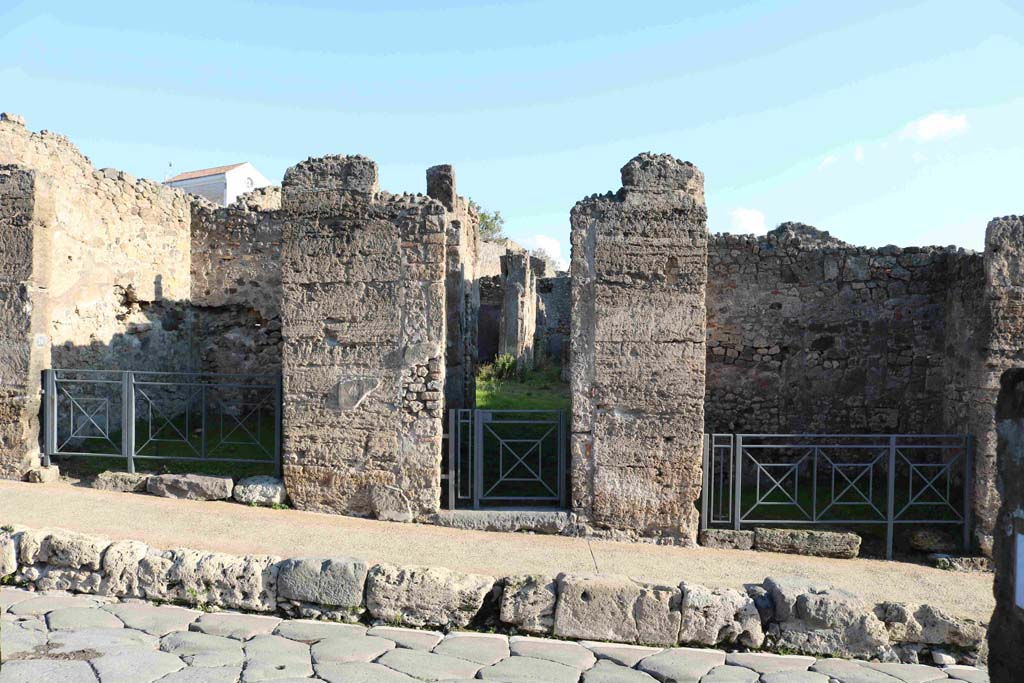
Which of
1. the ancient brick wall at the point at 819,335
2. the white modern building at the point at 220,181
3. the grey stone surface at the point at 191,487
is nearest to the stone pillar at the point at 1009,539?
the grey stone surface at the point at 191,487

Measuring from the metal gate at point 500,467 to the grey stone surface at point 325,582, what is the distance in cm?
240

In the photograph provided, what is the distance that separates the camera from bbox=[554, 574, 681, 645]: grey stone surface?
15.8 feet

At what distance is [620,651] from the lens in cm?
464

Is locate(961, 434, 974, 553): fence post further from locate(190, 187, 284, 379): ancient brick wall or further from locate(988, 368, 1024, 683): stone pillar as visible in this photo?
locate(190, 187, 284, 379): ancient brick wall

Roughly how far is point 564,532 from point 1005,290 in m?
4.97

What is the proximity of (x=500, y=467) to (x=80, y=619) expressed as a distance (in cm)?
390

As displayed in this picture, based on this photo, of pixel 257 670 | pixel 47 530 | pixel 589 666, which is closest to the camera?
pixel 257 670

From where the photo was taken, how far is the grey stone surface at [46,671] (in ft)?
12.5

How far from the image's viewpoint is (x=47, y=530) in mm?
5527

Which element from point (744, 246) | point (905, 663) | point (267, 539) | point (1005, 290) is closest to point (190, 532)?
point (267, 539)

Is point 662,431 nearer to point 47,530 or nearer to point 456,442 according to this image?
point 456,442

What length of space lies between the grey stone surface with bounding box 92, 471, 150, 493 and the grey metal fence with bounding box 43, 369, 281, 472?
0.20 meters

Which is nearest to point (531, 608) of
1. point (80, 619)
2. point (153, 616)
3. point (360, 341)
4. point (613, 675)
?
point (613, 675)

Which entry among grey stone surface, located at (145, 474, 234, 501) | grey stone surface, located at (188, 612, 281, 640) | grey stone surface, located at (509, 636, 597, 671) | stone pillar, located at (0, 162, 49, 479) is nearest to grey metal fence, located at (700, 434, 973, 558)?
grey stone surface, located at (509, 636, 597, 671)
